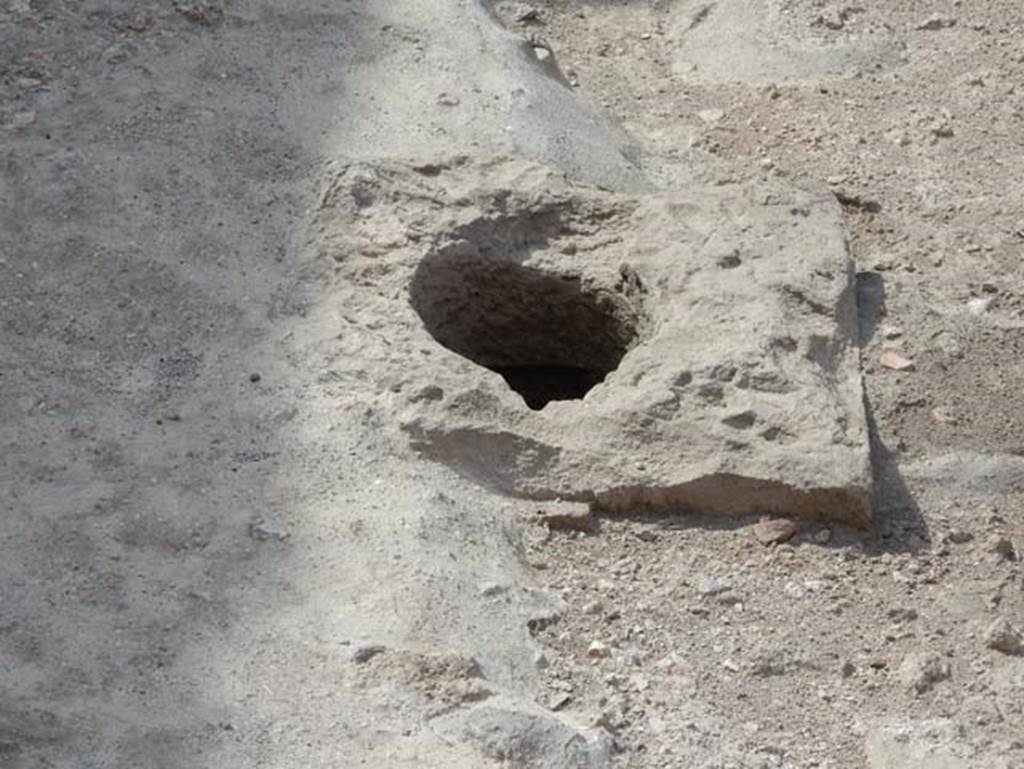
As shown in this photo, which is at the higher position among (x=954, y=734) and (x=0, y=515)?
(x=954, y=734)

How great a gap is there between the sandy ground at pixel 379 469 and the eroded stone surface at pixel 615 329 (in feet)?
0.23

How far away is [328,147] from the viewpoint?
466cm

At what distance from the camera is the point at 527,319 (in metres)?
4.57

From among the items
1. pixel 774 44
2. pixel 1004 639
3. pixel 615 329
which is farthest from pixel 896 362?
pixel 774 44

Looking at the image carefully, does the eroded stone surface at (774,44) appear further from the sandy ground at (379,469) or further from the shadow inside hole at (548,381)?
the shadow inside hole at (548,381)

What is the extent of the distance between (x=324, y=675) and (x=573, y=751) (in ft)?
1.37

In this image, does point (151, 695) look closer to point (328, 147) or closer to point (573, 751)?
point (573, 751)

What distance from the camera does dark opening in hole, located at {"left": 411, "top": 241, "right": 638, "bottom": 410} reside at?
441 centimetres

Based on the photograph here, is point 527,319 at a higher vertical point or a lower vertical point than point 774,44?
lower

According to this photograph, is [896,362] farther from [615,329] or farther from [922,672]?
[922,672]

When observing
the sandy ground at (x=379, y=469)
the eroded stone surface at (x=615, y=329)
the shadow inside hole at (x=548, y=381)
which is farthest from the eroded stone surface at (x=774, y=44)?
the shadow inside hole at (x=548, y=381)

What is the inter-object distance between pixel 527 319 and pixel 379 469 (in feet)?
2.88

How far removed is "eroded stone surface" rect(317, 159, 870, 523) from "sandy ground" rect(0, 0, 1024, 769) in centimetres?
7

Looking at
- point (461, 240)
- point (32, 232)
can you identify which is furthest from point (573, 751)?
point (32, 232)
